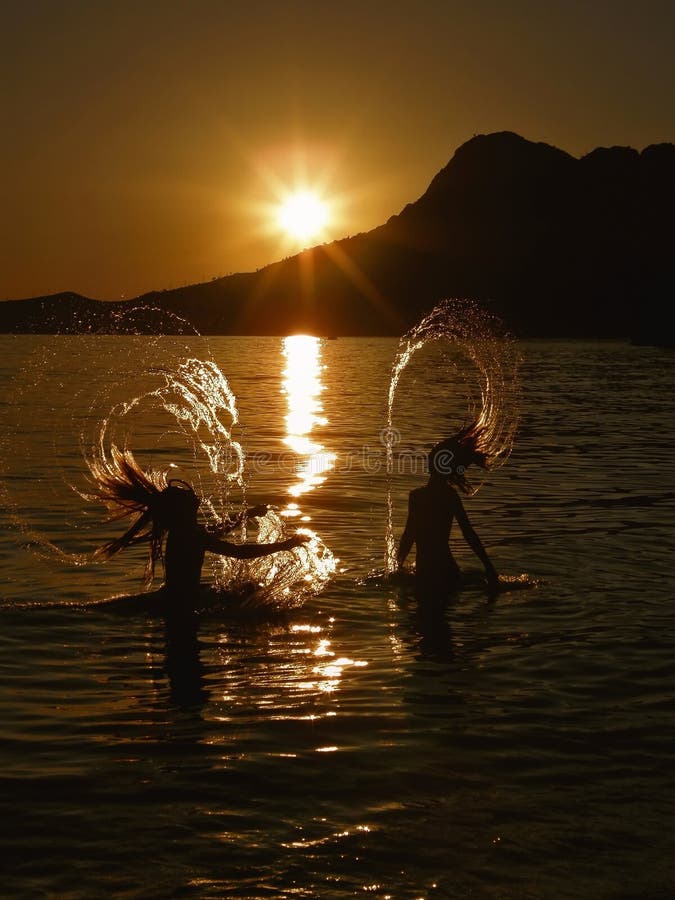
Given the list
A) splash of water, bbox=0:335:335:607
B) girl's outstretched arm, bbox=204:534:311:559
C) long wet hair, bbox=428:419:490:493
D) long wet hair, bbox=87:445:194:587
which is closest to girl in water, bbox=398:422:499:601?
long wet hair, bbox=428:419:490:493

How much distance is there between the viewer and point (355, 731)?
905cm

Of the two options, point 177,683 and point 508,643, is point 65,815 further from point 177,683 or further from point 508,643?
point 508,643

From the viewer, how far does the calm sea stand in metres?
6.76

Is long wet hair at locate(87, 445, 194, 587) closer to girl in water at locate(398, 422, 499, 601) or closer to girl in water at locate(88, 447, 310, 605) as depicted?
girl in water at locate(88, 447, 310, 605)

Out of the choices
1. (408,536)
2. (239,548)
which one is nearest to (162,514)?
(239,548)

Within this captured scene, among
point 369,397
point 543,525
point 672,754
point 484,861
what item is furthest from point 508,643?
point 369,397

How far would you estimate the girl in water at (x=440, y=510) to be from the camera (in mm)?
13305

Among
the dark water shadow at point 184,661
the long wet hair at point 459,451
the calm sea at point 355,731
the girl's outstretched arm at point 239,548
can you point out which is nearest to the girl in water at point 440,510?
the long wet hair at point 459,451

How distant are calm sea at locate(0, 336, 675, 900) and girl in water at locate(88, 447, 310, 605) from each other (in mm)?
919

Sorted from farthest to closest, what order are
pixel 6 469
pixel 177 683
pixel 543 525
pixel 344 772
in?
pixel 6 469 → pixel 543 525 → pixel 177 683 → pixel 344 772

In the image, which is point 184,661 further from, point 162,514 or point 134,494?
point 134,494

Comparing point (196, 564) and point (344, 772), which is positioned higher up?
point (196, 564)

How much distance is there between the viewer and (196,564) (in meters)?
12.4

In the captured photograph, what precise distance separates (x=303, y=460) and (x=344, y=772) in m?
23.9
